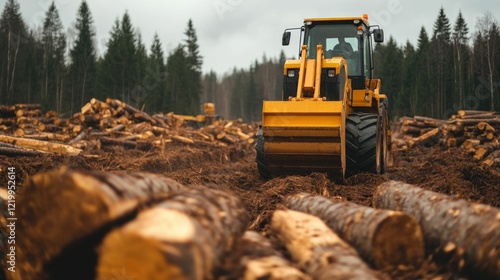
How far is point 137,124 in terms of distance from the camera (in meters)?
17.4

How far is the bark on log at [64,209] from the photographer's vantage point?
8.29 ft

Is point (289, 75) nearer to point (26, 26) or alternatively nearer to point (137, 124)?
point (137, 124)

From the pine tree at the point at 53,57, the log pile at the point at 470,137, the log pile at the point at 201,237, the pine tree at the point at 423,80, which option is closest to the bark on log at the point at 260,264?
the log pile at the point at 201,237

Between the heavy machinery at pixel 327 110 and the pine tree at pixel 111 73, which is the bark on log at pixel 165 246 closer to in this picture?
the heavy machinery at pixel 327 110

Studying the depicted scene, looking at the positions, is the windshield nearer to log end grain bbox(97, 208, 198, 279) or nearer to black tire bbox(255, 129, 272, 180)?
black tire bbox(255, 129, 272, 180)

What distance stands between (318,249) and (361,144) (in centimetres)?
509

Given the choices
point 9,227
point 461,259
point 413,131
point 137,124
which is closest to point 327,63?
point 461,259

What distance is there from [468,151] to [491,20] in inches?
1483

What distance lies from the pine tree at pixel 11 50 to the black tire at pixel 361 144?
124 feet

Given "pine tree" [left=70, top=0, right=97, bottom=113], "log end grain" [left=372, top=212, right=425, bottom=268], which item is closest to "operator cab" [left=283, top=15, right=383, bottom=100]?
"log end grain" [left=372, top=212, right=425, bottom=268]

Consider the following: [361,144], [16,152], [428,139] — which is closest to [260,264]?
[361,144]

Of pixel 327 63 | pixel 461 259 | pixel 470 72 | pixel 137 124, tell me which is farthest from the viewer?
pixel 470 72

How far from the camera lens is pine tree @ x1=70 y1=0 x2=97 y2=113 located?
45969 millimetres

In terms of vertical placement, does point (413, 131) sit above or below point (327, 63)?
below
